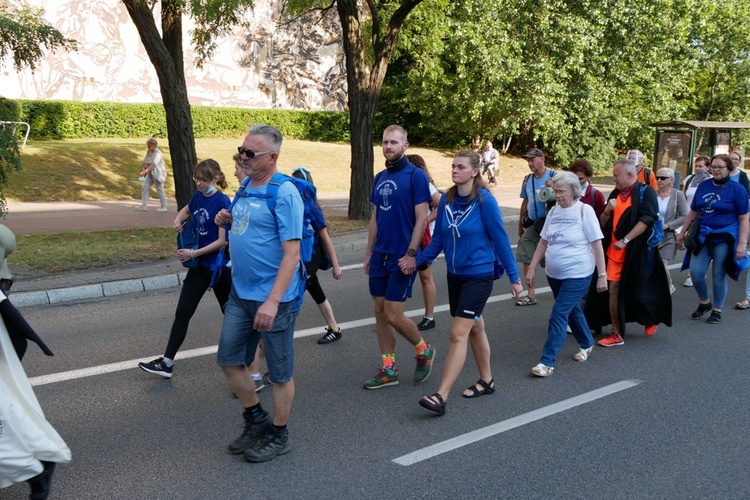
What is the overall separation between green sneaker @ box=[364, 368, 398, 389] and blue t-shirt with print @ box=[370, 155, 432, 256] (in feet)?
3.00

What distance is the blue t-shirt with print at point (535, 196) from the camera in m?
8.56

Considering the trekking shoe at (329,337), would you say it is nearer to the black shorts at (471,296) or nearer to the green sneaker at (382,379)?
the green sneaker at (382,379)

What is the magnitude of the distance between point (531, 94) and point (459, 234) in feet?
82.0

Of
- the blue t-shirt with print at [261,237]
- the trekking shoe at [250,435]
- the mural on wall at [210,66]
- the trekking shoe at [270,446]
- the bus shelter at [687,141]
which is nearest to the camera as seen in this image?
the blue t-shirt with print at [261,237]

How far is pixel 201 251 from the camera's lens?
5707 millimetres

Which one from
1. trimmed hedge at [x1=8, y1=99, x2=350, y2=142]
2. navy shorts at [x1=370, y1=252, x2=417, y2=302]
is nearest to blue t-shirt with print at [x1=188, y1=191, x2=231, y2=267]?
navy shorts at [x1=370, y1=252, x2=417, y2=302]

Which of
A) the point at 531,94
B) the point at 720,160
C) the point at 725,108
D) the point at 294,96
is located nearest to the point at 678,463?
the point at 720,160

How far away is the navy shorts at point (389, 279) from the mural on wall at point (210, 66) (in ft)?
73.7

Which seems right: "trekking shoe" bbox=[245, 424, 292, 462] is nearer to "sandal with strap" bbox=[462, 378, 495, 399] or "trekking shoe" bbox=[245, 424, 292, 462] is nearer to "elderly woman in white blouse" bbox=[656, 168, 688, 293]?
"sandal with strap" bbox=[462, 378, 495, 399]

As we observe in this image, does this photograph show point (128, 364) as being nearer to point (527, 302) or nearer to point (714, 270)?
point (527, 302)

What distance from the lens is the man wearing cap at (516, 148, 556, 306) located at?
28.1ft

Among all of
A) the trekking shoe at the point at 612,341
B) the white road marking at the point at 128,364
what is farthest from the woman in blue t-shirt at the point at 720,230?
the white road marking at the point at 128,364

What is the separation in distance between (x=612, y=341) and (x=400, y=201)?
2773 millimetres

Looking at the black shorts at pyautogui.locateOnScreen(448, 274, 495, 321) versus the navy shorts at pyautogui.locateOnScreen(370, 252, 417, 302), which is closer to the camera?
the black shorts at pyautogui.locateOnScreen(448, 274, 495, 321)
